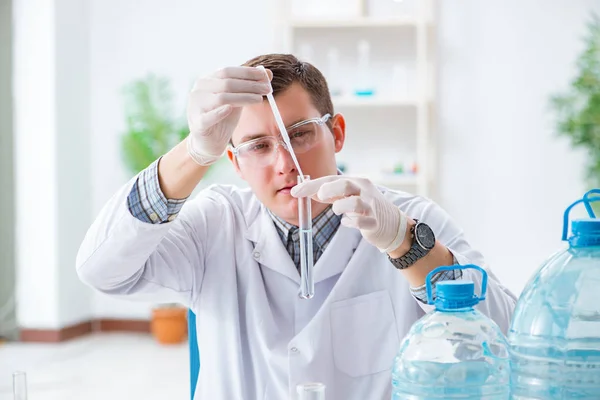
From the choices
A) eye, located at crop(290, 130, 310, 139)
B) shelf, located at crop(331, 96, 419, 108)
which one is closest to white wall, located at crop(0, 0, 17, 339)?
shelf, located at crop(331, 96, 419, 108)

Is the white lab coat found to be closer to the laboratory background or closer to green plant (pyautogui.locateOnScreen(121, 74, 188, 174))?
the laboratory background

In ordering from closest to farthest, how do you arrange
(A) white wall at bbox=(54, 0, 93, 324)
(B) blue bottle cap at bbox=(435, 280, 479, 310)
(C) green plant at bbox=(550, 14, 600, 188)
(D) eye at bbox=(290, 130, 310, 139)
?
(B) blue bottle cap at bbox=(435, 280, 479, 310) → (D) eye at bbox=(290, 130, 310, 139) → (C) green plant at bbox=(550, 14, 600, 188) → (A) white wall at bbox=(54, 0, 93, 324)

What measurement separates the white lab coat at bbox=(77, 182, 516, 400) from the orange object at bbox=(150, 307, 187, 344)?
3495 mm

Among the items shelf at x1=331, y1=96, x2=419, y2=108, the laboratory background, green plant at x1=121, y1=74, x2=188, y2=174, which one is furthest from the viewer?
green plant at x1=121, y1=74, x2=188, y2=174

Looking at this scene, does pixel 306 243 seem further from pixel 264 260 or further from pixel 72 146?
pixel 72 146

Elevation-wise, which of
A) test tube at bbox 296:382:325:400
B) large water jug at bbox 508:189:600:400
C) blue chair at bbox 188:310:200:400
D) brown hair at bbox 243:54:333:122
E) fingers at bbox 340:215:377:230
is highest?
brown hair at bbox 243:54:333:122

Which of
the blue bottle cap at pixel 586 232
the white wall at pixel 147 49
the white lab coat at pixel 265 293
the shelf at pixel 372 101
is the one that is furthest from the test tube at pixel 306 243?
the white wall at pixel 147 49

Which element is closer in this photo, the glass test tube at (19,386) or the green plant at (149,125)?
the glass test tube at (19,386)

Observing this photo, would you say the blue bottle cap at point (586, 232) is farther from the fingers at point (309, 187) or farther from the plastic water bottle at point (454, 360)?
the fingers at point (309, 187)

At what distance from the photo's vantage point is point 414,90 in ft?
15.9

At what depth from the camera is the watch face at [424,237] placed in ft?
3.68

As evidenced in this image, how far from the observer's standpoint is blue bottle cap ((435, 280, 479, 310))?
2.43 ft

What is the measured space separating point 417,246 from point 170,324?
157 inches

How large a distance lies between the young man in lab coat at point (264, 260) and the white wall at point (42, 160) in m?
3.69
